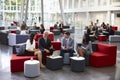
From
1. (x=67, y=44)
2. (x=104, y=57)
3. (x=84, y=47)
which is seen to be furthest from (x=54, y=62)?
(x=104, y=57)

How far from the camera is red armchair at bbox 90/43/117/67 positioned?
7764 mm

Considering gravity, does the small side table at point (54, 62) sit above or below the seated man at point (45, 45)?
below

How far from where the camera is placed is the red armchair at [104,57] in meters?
7.76

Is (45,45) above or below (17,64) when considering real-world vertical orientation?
above

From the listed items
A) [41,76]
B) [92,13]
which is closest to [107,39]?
[41,76]

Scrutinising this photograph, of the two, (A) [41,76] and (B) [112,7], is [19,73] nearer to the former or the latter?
(A) [41,76]

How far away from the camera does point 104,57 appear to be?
25.8 ft

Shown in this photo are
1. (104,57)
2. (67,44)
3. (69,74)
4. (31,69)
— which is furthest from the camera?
(67,44)

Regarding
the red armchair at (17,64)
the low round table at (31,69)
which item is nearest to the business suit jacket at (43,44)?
the red armchair at (17,64)

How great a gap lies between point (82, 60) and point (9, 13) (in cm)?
3030

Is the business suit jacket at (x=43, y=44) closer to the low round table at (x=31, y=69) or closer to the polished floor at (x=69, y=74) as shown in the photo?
the polished floor at (x=69, y=74)

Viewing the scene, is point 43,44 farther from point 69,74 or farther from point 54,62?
point 69,74

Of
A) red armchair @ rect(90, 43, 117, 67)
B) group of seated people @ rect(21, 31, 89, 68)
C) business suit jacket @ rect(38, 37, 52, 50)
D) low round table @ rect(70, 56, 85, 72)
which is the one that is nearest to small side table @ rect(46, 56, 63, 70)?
group of seated people @ rect(21, 31, 89, 68)

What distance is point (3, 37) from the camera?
13.0m
